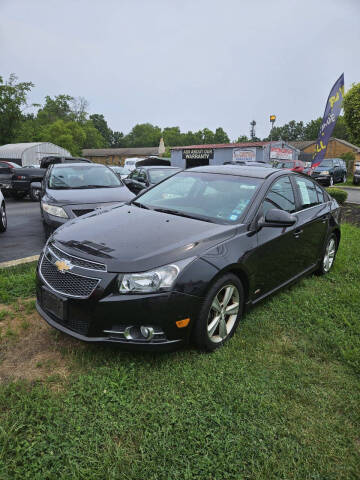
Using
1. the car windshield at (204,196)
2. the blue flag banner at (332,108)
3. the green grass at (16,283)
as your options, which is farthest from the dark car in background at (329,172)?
the green grass at (16,283)

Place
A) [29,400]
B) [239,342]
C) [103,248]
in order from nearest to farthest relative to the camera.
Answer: [29,400] < [103,248] < [239,342]

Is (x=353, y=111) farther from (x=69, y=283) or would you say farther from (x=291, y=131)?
(x=291, y=131)

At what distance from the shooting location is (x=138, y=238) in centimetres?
275

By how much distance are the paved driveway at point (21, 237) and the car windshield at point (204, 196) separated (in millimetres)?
2760

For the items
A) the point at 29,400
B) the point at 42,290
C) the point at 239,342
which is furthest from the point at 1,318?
the point at 239,342

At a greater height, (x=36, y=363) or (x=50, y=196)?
(x=50, y=196)

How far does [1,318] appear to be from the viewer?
330 cm

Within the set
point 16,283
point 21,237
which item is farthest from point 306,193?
point 21,237

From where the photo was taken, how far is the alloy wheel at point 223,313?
280cm

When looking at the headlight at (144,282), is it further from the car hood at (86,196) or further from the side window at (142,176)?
the side window at (142,176)

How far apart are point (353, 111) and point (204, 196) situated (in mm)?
23993

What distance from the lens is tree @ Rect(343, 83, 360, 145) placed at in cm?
2270

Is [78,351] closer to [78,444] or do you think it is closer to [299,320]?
[78,444]

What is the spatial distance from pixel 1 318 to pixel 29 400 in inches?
52.1
